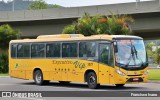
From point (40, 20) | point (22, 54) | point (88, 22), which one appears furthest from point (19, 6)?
point (22, 54)

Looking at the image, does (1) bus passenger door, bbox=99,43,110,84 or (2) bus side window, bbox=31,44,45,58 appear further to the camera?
(2) bus side window, bbox=31,44,45,58

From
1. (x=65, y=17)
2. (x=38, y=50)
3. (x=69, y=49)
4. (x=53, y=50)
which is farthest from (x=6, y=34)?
(x=69, y=49)

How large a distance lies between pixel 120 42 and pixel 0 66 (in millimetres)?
29880

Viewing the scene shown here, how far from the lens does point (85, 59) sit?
2419 centimetres

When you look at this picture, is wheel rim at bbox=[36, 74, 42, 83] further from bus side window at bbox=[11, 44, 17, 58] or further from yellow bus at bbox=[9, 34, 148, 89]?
bus side window at bbox=[11, 44, 17, 58]

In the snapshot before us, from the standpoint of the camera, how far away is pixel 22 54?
28672 millimetres

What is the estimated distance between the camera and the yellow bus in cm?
2286

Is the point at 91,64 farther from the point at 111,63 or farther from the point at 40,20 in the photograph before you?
the point at 40,20

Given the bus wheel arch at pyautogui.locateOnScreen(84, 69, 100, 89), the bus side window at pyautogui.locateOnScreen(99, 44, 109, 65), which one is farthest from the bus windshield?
the bus wheel arch at pyautogui.locateOnScreen(84, 69, 100, 89)

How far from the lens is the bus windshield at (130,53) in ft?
75.2

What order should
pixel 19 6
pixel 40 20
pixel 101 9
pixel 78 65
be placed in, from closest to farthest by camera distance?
pixel 78 65 < pixel 101 9 < pixel 40 20 < pixel 19 6

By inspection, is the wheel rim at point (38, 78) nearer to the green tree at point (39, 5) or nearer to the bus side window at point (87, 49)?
the bus side window at point (87, 49)

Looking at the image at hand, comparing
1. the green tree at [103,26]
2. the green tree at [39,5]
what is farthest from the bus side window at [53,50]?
the green tree at [39,5]

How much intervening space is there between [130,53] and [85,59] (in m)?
2.54
